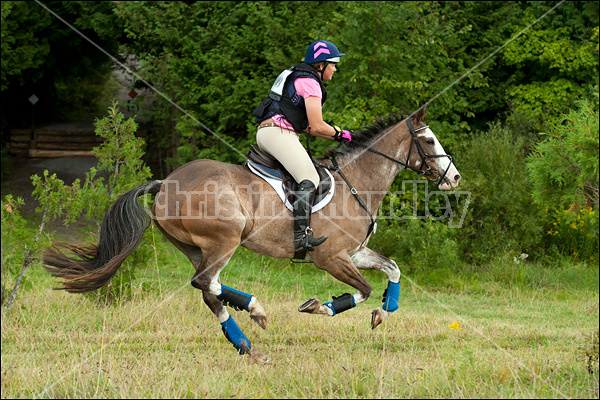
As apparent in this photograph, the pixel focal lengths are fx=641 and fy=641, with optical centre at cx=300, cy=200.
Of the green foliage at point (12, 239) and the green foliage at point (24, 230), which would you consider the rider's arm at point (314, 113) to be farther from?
the green foliage at point (12, 239)

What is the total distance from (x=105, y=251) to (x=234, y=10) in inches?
410

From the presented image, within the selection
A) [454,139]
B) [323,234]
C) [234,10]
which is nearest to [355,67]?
[454,139]

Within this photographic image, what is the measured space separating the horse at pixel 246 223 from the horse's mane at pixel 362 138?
0.02 metres

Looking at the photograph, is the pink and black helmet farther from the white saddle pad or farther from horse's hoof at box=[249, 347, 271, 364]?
horse's hoof at box=[249, 347, 271, 364]

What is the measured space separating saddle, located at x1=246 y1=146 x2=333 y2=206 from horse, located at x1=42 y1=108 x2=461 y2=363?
0.37ft

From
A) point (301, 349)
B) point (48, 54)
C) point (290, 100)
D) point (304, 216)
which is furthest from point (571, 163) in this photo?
point (48, 54)

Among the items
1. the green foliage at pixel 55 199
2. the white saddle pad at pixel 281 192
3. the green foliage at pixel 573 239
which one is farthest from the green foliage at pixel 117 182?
the green foliage at pixel 573 239

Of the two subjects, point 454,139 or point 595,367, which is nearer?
point 595,367

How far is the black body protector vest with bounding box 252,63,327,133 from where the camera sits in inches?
251

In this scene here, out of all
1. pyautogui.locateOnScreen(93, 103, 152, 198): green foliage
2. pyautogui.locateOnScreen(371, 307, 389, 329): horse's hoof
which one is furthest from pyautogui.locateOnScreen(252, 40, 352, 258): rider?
pyautogui.locateOnScreen(93, 103, 152, 198): green foliage

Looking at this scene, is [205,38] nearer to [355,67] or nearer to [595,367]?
[355,67]

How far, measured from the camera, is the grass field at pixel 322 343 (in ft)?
16.0

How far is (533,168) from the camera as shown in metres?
7.29

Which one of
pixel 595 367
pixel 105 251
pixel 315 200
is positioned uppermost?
pixel 315 200
